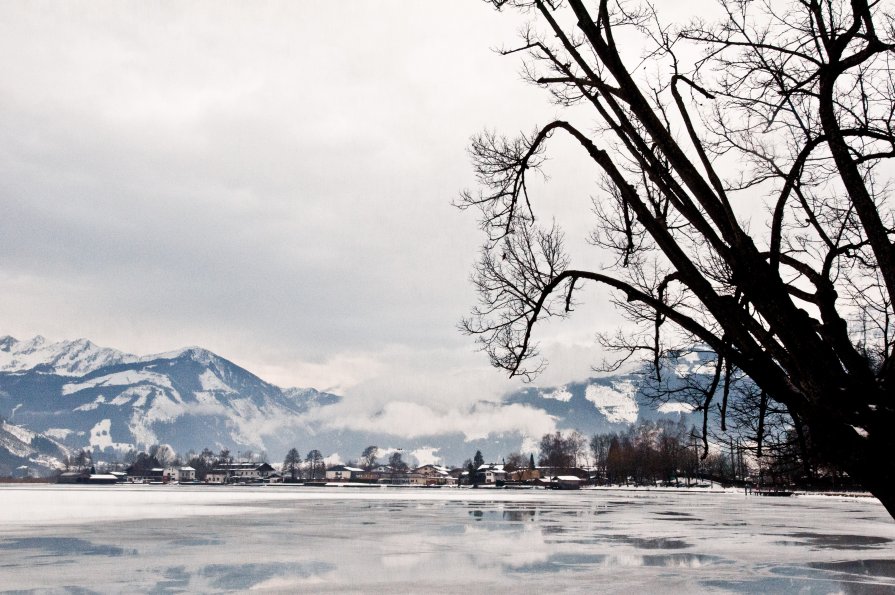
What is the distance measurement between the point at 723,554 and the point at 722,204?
18334 millimetres

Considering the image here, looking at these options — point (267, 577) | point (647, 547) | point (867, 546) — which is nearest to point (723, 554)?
point (647, 547)

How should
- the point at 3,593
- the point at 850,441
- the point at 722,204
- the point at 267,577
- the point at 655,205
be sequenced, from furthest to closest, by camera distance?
the point at 267,577, the point at 3,593, the point at 655,205, the point at 722,204, the point at 850,441

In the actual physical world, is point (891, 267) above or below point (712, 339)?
above

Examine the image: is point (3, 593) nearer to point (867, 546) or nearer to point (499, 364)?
point (499, 364)

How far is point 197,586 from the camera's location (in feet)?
47.6

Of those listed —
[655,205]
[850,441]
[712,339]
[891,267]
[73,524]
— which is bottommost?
[73,524]

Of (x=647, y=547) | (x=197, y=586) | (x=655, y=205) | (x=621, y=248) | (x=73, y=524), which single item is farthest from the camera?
(x=73, y=524)

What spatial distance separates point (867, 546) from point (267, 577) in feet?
62.1

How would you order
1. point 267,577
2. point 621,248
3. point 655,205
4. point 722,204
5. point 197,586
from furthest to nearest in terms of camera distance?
point 267,577, point 197,586, point 621,248, point 655,205, point 722,204

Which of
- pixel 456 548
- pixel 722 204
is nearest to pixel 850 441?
pixel 722 204

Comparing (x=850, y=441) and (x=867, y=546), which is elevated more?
(x=850, y=441)

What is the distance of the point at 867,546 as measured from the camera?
24250mm

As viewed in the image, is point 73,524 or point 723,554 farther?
point 73,524

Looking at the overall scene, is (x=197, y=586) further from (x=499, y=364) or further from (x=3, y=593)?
(x=499, y=364)
